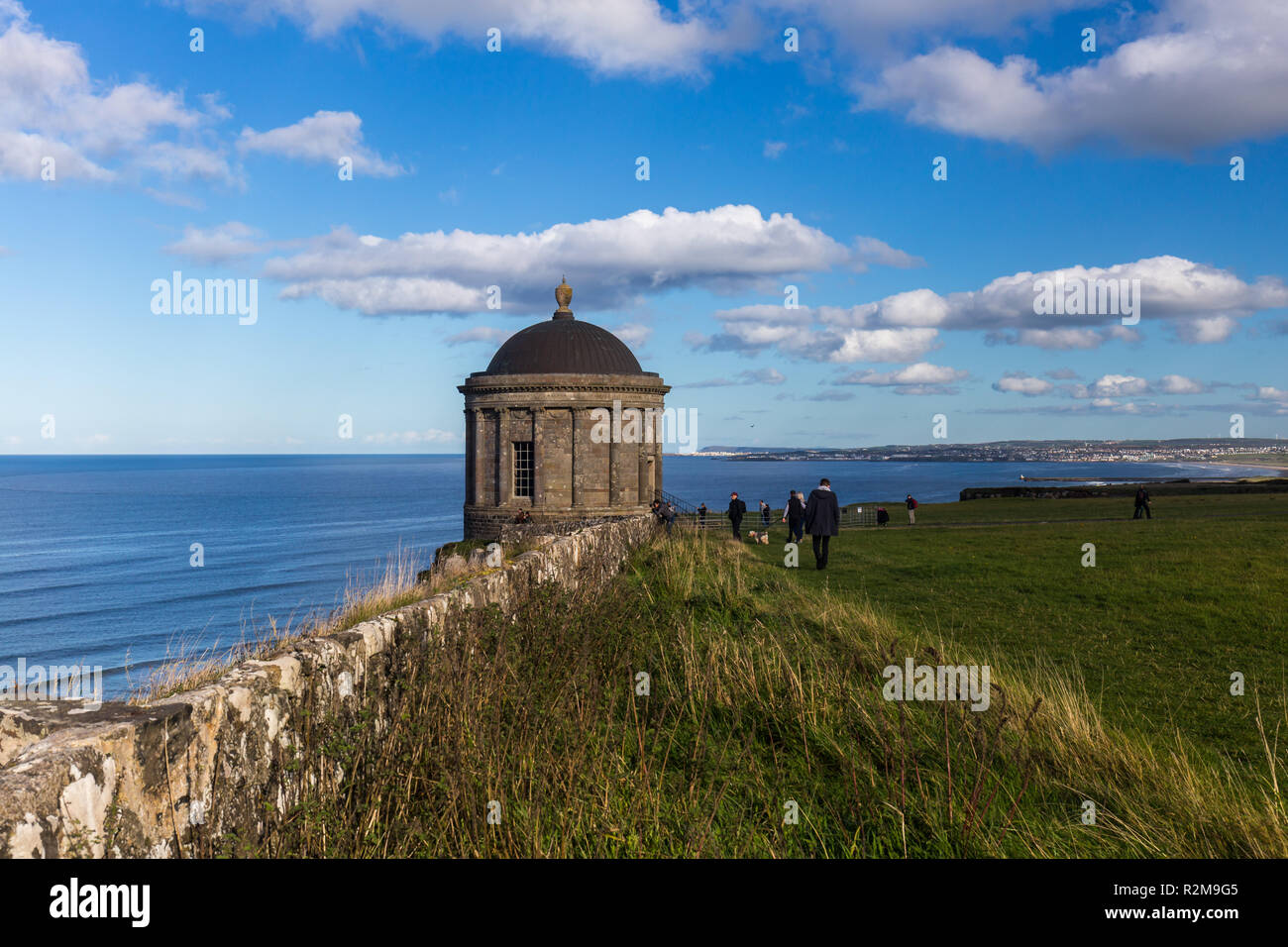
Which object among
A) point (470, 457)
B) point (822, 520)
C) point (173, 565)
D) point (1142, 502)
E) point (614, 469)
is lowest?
point (173, 565)

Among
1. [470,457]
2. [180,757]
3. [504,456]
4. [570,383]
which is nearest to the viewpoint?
[180,757]

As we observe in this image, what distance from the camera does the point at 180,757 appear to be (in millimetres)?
3537

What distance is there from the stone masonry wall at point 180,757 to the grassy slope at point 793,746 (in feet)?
0.70

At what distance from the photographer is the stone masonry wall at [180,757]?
9.59 feet

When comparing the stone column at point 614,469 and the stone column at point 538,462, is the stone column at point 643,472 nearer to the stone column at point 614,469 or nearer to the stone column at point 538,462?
the stone column at point 614,469

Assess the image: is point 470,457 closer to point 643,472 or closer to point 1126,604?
point 643,472

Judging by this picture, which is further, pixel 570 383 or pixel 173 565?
pixel 173 565

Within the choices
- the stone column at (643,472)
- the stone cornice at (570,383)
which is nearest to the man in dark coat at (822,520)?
the stone cornice at (570,383)

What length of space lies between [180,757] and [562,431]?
110 ft

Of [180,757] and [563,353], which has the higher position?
[563,353]

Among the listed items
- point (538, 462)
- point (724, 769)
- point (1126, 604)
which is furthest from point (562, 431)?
point (724, 769)

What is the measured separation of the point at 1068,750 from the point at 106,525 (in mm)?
109297
